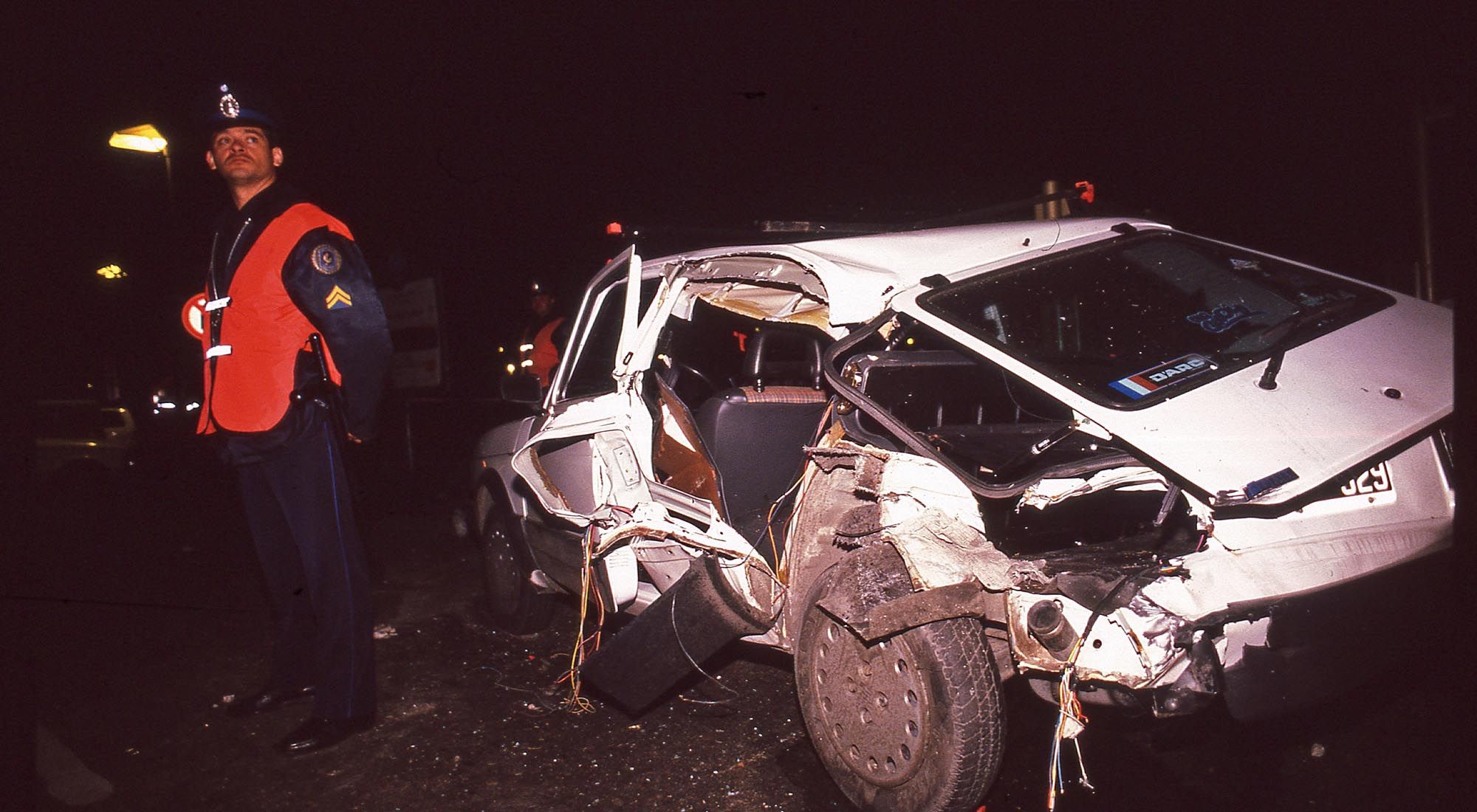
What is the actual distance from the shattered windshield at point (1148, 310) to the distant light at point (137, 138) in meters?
13.3

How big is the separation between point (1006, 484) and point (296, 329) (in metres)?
2.76

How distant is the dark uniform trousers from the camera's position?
3455 millimetres

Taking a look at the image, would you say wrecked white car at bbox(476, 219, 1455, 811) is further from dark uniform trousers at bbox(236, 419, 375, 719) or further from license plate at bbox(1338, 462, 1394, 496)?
dark uniform trousers at bbox(236, 419, 375, 719)

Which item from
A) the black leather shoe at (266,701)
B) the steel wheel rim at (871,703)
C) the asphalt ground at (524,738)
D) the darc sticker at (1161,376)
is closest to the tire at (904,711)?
the steel wheel rim at (871,703)

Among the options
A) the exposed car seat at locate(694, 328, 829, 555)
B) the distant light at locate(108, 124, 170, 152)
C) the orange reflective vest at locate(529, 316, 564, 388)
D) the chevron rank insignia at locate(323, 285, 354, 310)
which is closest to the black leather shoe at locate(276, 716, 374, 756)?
the chevron rank insignia at locate(323, 285, 354, 310)

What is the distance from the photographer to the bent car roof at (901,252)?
8.86 feet

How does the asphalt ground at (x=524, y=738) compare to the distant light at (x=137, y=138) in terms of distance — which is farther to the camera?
the distant light at (x=137, y=138)

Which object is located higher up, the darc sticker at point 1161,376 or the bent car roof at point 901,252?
the bent car roof at point 901,252

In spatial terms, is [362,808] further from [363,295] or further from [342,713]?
[363,295]

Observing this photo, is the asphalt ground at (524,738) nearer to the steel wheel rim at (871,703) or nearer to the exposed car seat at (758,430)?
the steel wheel rim at (871,703)

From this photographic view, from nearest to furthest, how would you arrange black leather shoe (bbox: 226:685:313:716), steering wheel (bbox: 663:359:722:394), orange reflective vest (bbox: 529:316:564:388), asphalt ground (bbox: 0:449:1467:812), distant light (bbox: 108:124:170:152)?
asphalt ground (bbox: 0:449:1467:812)
black leather shoe (bbox: 226:685:313:716)
steering wheel (bbox: 663:359:722:394)
orange reflective vest (bbox: 529:316:564:388)
distant light (bbox: 108:124:170:152)

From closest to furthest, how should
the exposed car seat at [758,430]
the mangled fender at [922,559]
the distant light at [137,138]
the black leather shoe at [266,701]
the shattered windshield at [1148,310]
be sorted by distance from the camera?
the mangled fender at [922,559], the shattered windshield at [1148,310], the exposed car seat at [758,430], the black leather shoe at [266,701], the distant light at [137,138]

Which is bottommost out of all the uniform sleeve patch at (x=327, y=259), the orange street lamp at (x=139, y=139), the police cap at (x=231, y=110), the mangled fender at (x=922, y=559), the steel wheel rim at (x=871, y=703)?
the steel wheel rim at (x=871, y=703)

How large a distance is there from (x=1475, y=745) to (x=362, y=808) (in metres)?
3.09
